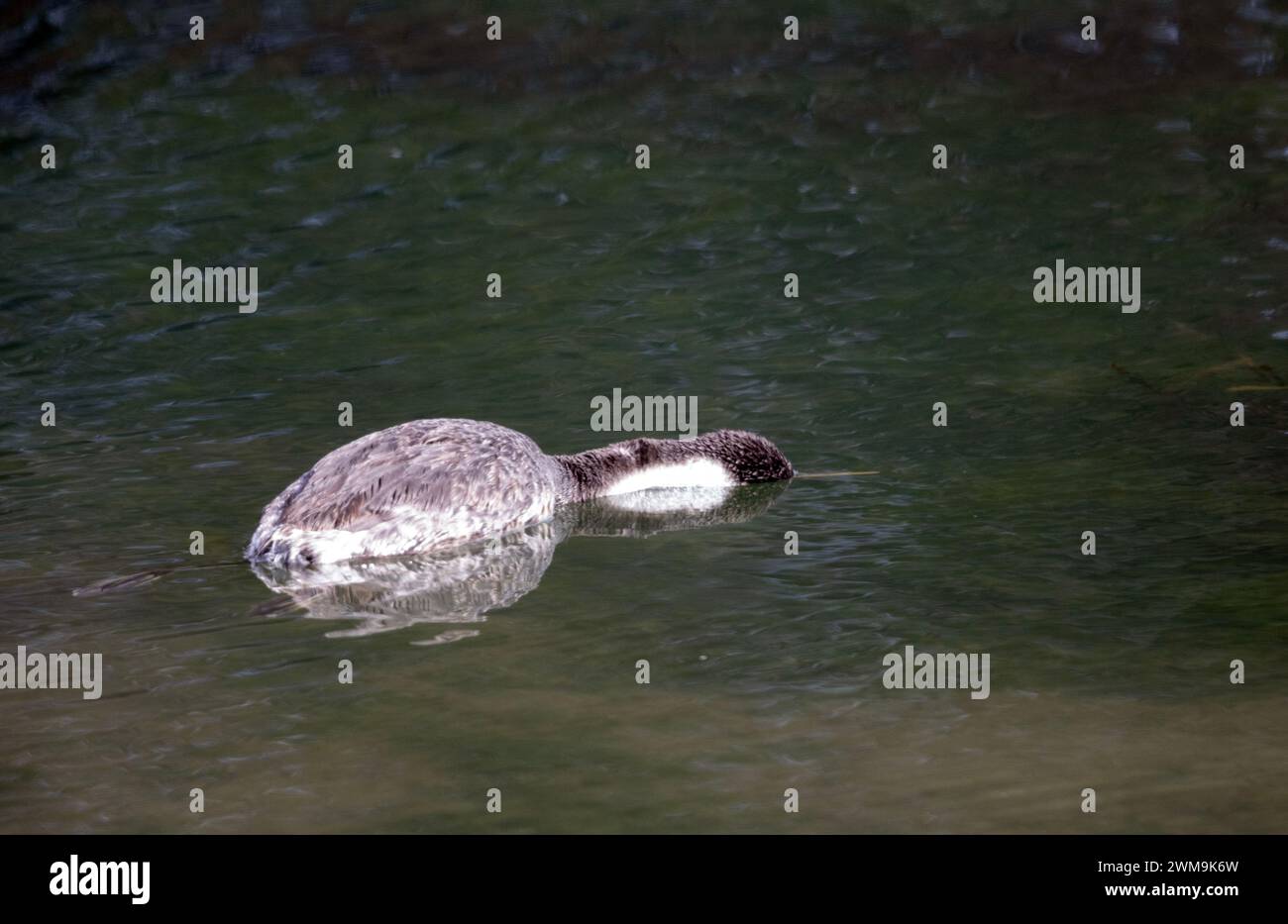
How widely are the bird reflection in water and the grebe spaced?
9cm

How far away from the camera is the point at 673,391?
13055 millimetres

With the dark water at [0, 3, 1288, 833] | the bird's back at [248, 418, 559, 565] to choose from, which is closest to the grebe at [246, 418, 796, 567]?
the bird's back at [248, 418, 559, 565]

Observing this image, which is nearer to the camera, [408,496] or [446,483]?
[408,496]

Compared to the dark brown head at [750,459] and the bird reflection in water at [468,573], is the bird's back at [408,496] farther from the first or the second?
the dark brown head at [750,459]

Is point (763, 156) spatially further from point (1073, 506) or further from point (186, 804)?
point (186, 804)

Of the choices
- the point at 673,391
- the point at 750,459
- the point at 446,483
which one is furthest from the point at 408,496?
the point at 673,391

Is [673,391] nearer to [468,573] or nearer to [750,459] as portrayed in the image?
[750,459]

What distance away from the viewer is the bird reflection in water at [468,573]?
28.9ft

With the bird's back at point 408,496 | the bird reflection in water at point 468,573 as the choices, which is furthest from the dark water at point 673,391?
the bird's back at point 408,496

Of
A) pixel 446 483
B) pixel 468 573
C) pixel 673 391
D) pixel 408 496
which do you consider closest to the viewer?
pixel 468 573

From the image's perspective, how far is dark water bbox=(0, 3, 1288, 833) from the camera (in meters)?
7.11

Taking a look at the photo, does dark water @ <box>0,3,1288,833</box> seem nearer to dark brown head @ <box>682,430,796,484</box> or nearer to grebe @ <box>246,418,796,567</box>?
grebe @ <box>246,418,796,567</box>

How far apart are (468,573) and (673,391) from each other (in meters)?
3.85

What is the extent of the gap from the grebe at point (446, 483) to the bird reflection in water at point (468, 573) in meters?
0.09
